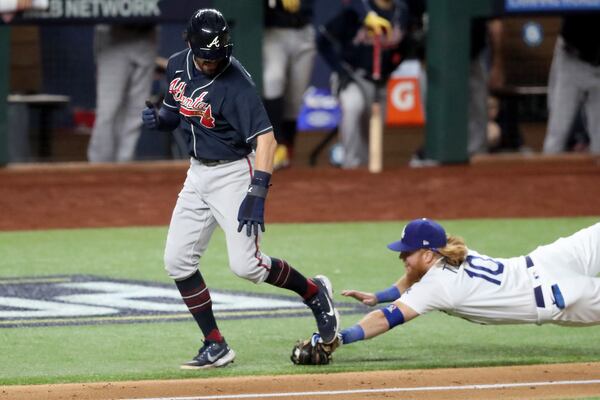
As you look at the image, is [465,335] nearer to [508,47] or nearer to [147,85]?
[147,85]

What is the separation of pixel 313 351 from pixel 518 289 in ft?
3.12

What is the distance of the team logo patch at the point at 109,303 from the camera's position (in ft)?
25.5

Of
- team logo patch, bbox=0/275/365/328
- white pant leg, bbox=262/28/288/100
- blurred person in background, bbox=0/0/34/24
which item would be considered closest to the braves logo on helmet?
team logo patch, bbox=0/275/365/328

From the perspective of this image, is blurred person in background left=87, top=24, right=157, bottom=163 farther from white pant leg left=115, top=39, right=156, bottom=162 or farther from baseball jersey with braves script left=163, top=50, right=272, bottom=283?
baseball jersey with braves script left=163, top=50, right=272, bottom=283

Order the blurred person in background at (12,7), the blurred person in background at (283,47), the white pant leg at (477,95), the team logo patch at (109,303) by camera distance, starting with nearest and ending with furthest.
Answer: the team logo patch at (109,303), the blurred person in background at (12,7), the blurred person in background at (283,47), the white pant leg at (477,95)

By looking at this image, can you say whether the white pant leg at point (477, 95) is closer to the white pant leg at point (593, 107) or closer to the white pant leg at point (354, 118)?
the white pant leg at point (593, 107)

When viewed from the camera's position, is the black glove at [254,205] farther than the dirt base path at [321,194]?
No

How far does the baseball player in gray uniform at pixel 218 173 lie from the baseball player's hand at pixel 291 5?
5534mm

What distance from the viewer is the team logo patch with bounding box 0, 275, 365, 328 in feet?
25.5

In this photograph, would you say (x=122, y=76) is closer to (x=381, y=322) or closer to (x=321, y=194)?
(x=321, y=194)

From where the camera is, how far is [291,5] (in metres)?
12.1

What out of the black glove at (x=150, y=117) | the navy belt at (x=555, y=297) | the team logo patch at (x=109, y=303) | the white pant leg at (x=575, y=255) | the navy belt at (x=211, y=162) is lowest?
the team logo patch at (x=109, y=303)

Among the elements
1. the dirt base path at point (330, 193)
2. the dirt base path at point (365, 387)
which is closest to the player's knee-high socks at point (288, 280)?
the dirt base path at point (365, 387)

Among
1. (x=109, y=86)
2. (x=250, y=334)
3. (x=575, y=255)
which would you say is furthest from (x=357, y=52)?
(x=575, y=255)
